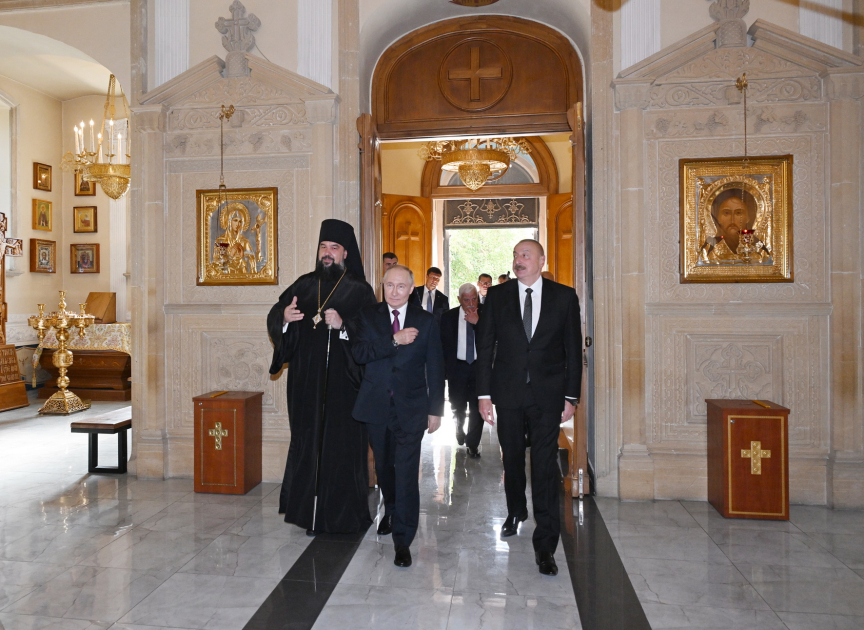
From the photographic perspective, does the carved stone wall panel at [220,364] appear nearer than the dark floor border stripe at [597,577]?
No

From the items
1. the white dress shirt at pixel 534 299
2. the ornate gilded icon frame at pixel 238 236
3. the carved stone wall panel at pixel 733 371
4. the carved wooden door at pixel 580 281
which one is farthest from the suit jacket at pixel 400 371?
the carved stone wall panel at pixel 733 371

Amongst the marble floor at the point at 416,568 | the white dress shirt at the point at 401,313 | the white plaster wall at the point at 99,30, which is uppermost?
the white plaster wall at the point at 99,30

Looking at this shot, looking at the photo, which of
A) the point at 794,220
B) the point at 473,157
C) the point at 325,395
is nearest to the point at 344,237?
the point at 325,395

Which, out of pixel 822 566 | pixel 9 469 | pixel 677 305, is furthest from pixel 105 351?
pixel 822 566

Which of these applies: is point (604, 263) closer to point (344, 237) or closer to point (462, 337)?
point (462, 337)

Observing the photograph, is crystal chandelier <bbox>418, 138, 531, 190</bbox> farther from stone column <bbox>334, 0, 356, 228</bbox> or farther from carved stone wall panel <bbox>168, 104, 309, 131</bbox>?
carved stone wall panel <bbox>168, 104, 309, 131</bbox>

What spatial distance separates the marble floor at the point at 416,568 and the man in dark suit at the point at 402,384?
1.20 ft

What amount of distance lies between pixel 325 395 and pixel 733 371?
125 inches

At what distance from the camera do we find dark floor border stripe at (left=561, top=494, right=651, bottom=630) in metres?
2.95

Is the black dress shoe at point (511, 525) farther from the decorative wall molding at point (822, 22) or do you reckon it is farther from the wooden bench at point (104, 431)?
the decorative wall molding at point (822, 22)

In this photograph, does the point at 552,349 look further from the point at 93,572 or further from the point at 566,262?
the point at 566,262

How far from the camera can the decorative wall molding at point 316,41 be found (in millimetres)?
5266

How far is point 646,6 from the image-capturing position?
4934 mm

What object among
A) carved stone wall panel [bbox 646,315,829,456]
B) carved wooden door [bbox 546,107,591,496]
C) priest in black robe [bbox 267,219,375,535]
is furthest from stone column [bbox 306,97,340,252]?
carved stone wall panel [bbox 646,315,829,456]
